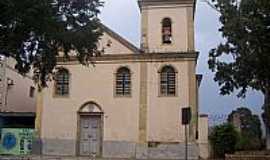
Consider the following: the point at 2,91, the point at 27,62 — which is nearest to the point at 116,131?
the point at 2,91

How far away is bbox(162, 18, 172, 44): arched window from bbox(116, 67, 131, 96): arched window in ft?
11.0

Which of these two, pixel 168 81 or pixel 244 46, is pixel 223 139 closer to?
pixel 168 81

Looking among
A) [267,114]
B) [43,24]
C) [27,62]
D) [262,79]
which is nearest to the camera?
[43,24]

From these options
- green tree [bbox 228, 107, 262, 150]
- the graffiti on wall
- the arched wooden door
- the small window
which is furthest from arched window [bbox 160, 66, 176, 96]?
the small window

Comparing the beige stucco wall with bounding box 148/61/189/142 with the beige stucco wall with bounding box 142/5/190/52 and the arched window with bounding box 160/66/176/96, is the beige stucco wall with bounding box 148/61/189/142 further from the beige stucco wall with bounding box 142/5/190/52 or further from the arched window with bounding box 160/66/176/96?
the beige stucco wall with bounding box 142/5/190/52

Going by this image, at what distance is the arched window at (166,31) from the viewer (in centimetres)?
3397

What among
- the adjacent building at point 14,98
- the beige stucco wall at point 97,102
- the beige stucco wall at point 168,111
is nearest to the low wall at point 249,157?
the beige stucco wall at point 168,111

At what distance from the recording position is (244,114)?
42875mm

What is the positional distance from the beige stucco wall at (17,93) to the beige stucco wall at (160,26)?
12.6m

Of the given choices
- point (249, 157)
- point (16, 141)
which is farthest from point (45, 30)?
point (16, 141)

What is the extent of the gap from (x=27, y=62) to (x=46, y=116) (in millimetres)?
16958

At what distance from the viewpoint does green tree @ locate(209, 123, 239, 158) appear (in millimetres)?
31562

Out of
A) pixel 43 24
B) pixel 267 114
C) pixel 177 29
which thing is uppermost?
pixel 177 29

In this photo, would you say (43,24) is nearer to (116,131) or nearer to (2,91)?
(116,131)
